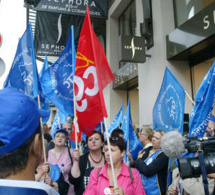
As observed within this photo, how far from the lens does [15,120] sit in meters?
1.00

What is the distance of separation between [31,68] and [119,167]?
242cm

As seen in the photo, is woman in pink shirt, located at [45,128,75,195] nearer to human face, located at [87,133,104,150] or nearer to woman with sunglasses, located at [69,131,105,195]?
woman with sunglasses, located at [69,131,105,195]

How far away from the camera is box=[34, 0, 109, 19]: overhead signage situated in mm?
7189

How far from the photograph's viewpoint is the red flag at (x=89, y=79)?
266 centimetres

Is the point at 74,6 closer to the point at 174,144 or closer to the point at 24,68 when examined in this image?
the point at 24,68

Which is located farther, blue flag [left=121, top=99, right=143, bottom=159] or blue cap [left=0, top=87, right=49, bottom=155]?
blue flag [left=121, top=99, right=143, bottom=159]

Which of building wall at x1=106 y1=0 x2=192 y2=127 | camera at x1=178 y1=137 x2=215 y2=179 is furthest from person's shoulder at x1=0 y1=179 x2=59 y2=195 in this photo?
building wall at x1=106 y1=0 x2=192 y2=127

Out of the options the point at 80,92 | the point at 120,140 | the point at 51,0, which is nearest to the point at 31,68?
the point at 80,92

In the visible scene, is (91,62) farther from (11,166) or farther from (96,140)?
(11,166)

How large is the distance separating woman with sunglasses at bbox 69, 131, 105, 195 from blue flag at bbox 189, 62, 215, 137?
130 centimetres

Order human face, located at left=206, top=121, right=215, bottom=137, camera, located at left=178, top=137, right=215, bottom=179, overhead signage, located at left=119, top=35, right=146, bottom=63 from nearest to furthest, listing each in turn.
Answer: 1. camera, located at left=178, top=137, right=215, bottom=179
2. human face, located at left=206, top=121, right=215, bottom=137
3. overhead signage, located at left=119, top=35, right=146, bottom=63

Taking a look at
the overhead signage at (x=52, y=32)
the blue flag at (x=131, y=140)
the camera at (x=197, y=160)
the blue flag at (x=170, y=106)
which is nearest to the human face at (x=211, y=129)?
the blue flag at (x=170, y=106)

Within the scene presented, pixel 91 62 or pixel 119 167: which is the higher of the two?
pixel 91 62

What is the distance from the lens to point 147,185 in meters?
3.47
